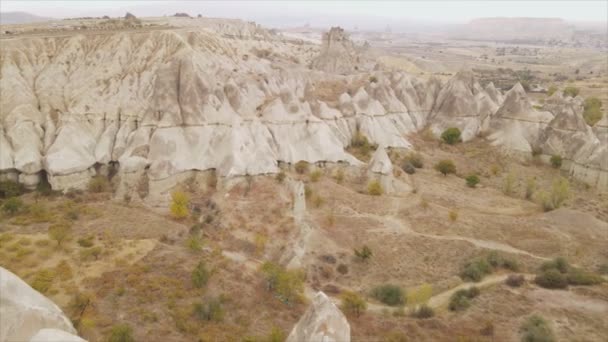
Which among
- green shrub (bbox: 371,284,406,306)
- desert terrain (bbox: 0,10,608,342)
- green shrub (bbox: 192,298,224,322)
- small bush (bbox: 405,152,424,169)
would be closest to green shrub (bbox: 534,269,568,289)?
desert terrain (bbox: 0,10,608,342)

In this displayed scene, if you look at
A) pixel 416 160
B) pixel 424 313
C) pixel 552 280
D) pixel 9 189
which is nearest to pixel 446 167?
pixel 416 160

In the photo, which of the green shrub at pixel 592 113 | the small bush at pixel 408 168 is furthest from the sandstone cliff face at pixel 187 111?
the green shrub at pixel 592 113

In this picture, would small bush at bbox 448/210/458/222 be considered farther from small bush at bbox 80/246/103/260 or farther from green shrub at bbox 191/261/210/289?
small bush at bbox 80/246/103/260

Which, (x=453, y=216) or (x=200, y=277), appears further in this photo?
(x=453, y=216)

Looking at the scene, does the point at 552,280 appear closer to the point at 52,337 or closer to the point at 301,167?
the point at 301,167

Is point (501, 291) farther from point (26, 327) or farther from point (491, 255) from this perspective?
point (26, 327)

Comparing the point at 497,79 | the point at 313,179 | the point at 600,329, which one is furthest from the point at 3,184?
the point at 497,79
